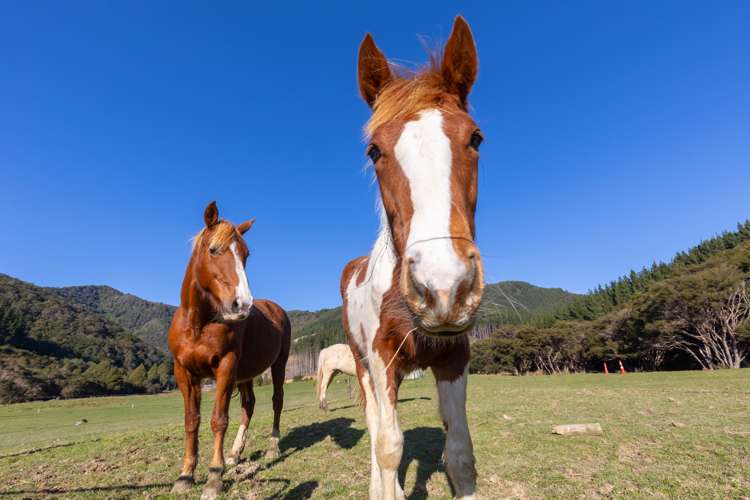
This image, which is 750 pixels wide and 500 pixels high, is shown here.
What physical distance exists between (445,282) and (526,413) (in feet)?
25.8

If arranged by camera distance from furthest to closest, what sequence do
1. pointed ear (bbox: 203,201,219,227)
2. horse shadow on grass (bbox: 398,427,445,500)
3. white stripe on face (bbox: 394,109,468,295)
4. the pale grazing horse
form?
1. the pale grazing horse
2. pointed ear (bbox: 203,201,219,227)
3. horse shadow on grass (bbox: 398,427,445,500)
4. white stripe on face (bbox: 394,109,468,295)

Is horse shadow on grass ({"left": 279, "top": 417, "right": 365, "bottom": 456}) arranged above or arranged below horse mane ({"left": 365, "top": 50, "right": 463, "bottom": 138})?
below

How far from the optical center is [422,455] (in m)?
5.16

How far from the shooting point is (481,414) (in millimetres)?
7523

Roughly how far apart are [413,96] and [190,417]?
4753 mm

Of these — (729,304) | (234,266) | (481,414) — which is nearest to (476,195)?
(234,266)

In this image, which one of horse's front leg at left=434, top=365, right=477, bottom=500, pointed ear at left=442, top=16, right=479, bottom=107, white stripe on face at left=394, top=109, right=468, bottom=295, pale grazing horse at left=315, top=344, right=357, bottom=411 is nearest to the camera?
white stripe on face at left=394, top=109, right=468, bottom=295

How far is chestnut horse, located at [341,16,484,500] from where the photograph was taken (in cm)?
150

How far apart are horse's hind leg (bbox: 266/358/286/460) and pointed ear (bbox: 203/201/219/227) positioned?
3624 mm

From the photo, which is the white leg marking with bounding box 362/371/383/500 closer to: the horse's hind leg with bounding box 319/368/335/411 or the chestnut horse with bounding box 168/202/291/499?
the chestnut horse with bounding box 168/202/291/499

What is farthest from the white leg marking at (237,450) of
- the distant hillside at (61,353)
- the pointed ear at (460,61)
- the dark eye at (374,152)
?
the distant hillside at (61,353)

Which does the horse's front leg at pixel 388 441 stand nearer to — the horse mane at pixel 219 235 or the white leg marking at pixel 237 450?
the horse mane at pixel 219 235

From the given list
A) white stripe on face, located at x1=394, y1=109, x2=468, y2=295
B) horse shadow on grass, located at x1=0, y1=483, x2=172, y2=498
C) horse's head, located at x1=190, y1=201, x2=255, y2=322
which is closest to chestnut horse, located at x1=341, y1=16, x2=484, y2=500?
white stripe on face, located at x1=394, y1=109, x2=468, y2=295

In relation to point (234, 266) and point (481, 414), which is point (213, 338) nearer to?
point (234, 266)
